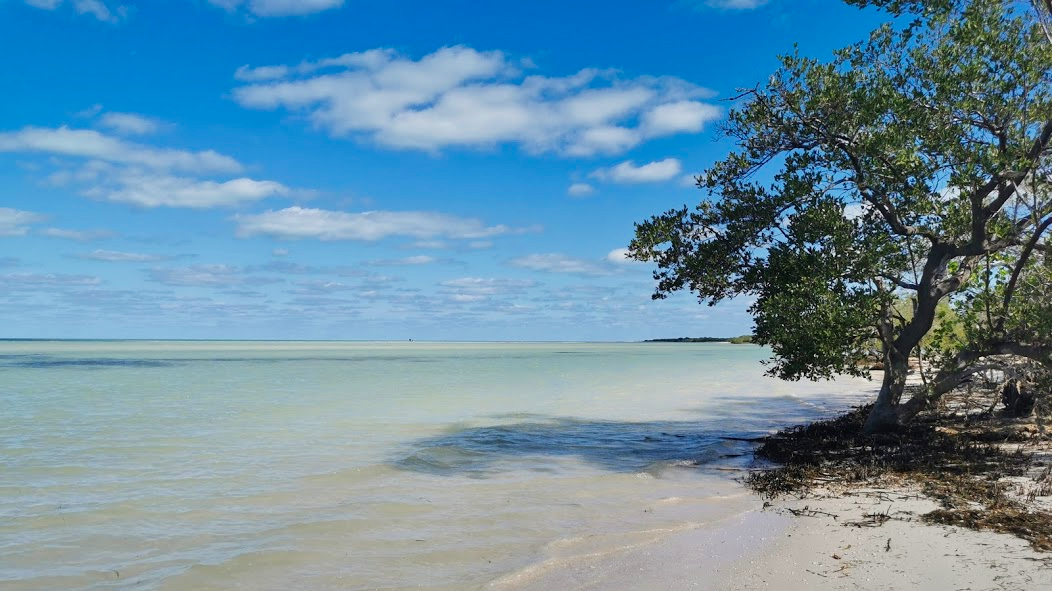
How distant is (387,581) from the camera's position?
672 centimetres

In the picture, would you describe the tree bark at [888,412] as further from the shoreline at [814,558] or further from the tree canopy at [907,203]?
the shoreline at [814,558]

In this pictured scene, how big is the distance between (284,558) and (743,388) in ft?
93.7

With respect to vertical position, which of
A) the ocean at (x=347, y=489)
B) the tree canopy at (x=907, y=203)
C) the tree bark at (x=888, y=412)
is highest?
the tree canopy at (x=907, y=203)

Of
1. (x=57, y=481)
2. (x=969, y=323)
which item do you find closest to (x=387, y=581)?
(x=57, y=481)

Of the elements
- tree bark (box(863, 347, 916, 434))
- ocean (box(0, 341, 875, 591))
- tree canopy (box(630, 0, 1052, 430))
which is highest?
tree canopy (box(630, 0, 1052, 430))

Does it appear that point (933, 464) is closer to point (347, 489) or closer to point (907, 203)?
point (907, 203)

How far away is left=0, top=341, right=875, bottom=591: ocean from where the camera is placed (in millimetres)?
7273

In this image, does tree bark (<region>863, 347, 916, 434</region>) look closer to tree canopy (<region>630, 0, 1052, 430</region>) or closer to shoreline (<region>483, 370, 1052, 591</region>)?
tree canopy (<region>630, 0, 1052, 430</region>)

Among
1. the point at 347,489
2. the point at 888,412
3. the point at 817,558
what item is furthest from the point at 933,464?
the point at 347,489

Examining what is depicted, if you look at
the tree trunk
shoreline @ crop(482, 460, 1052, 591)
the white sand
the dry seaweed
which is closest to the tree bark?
the tree trunk

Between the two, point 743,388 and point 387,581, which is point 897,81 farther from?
point 743,388

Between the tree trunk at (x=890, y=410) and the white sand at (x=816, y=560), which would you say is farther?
the tree trunk at (x=890, y=410)

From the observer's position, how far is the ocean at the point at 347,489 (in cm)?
727

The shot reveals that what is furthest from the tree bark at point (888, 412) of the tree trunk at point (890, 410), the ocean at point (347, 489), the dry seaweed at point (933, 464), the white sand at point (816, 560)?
the white sand at point (816, 560)
